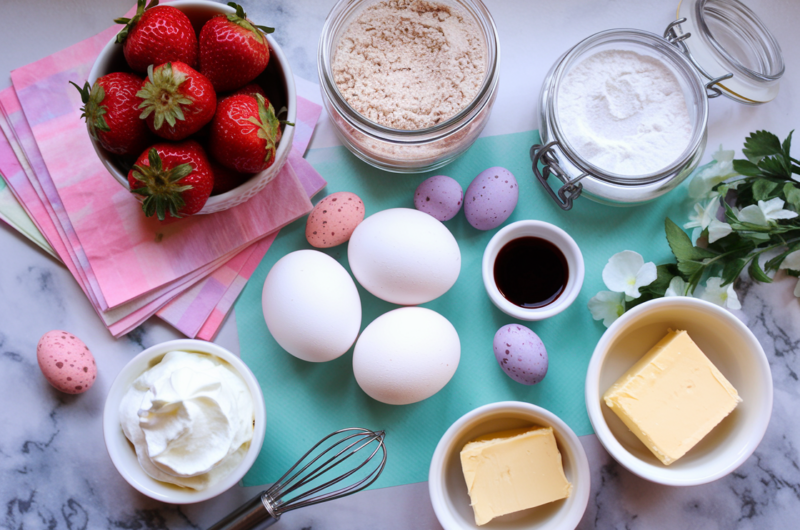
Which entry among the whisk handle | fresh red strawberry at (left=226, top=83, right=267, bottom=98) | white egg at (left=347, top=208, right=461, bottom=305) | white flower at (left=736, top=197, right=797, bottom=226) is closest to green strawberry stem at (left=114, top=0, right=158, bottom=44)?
fresh red strawberry at (left=226, top=83, right=267, bottom=98)

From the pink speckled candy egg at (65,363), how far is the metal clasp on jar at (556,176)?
2.37 ft

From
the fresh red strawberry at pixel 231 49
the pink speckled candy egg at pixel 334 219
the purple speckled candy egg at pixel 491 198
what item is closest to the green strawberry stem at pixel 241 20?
the fresh red strawberry at pixel 231 49

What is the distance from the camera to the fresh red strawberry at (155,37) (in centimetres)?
61

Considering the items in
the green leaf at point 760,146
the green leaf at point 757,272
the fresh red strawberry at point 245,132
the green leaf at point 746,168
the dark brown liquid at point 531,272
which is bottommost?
the dark brown liquid at point 531,272

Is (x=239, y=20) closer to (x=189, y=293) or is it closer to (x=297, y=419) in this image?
(x=189, y=293)

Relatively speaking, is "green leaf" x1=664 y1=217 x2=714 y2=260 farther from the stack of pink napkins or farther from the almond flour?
the stack of pink napkins

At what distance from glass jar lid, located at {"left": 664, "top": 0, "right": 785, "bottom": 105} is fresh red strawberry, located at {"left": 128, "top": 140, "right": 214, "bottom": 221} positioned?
0.72 meters

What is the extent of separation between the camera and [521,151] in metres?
0.85

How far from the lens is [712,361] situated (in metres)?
0.77

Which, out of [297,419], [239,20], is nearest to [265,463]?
[297,419]

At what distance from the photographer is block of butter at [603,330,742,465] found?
710 millimetres

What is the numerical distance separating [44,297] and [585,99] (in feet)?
2.88

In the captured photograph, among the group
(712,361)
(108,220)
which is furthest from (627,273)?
(108,220)

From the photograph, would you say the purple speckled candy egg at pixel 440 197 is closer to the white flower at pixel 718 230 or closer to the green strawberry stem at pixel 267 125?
the green strawberry stem at pixel 267 125
